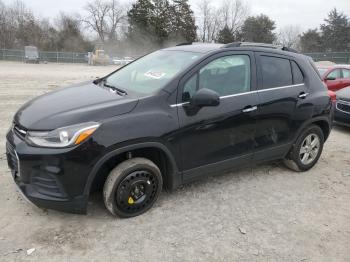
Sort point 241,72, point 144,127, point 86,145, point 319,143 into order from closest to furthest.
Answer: point 86,145, point 144,127, point 241,72, point 319,143

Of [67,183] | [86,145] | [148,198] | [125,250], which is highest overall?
[86,145]

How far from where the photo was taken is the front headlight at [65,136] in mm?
2900

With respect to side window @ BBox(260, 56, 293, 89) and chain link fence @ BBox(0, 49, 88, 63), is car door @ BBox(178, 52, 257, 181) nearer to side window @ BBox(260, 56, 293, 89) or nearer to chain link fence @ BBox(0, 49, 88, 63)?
side window @ BBox(260, 56, 293, 89)

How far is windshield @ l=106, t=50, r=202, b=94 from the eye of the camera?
363 centimetres

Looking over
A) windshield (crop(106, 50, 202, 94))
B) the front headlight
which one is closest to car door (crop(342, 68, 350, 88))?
windshield (crop(106, 50, 202, 94))

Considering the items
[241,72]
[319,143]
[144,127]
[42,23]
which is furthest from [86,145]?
[42,23]

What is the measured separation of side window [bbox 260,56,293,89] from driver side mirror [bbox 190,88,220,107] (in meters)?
1.09

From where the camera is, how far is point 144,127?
3.18 m

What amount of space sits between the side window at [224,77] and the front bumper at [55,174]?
1262mm

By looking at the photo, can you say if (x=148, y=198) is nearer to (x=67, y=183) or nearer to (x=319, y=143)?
(x=67, y=183)

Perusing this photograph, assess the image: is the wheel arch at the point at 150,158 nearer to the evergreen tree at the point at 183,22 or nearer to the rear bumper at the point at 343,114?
the rear bumper at the point at 343,114

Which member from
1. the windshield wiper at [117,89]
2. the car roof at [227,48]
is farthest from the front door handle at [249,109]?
the windshield wiper at [117,89]

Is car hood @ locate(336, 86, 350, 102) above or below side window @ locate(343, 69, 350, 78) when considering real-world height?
below

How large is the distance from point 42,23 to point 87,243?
58118 mm
